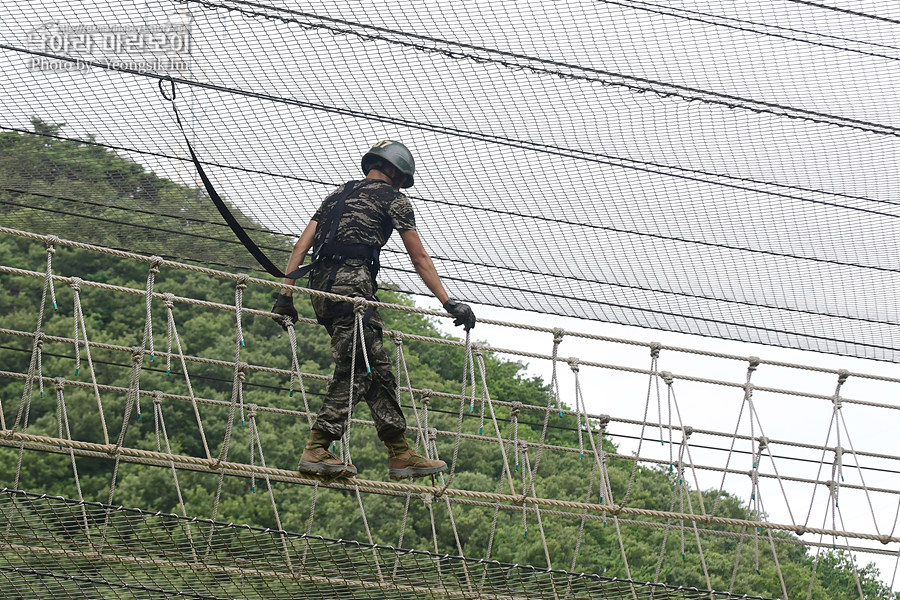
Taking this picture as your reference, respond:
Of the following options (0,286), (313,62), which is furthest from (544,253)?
(0,286)

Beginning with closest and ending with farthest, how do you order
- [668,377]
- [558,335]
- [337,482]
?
[337,482]
[558,335]
[668,377]

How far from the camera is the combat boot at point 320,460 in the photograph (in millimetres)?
3924

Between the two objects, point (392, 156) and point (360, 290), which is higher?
point (392, 156)

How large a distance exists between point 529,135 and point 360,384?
6.25 feet

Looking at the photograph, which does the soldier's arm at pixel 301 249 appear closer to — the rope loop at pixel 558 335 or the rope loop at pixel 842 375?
the rope loop at pixel 558 335

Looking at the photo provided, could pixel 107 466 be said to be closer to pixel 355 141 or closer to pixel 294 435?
pixel 294 435

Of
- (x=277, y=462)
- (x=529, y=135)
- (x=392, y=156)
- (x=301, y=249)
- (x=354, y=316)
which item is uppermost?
(x=529, y=135)

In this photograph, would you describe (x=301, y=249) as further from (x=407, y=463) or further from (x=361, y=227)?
(x=407, y=463)

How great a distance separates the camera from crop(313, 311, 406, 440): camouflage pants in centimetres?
400

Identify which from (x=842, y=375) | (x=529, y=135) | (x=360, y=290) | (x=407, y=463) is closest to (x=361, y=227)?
(x=360, y=290)

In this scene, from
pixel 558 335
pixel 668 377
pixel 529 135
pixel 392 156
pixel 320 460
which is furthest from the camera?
pixel 529 135

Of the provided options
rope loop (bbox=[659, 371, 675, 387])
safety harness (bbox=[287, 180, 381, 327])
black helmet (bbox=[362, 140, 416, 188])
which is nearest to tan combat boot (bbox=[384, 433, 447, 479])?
safety harness (bbox=[287, 180, 381, 327])

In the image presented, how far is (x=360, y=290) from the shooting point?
13.4ft

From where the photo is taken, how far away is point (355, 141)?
5.34 meters
